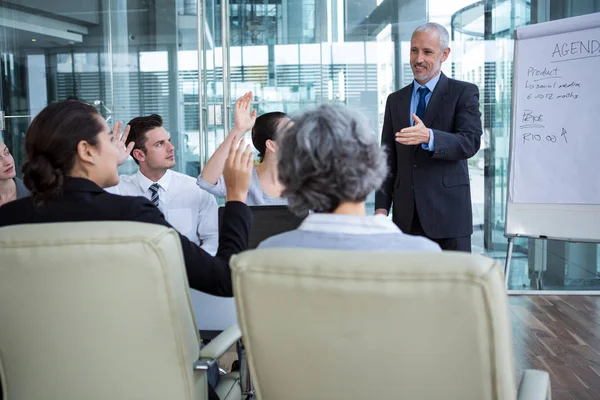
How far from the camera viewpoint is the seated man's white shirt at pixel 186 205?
10.0 feet

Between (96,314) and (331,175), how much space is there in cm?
54

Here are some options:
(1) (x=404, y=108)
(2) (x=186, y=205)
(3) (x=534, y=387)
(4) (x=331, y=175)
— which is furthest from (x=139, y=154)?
(3) (x=534, y=387)

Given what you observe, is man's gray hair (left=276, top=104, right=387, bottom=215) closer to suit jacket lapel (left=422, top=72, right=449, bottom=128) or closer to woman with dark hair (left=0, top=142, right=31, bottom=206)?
→ suit jacket lapel (left=422, top=72, right=449, bottom=128)

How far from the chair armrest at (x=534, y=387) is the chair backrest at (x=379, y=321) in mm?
213

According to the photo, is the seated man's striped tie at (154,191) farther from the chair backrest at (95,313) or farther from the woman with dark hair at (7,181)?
the chair backrest at (95,313)

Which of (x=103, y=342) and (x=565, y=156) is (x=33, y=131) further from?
(x=565, y=156)

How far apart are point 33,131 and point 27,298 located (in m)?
0.54

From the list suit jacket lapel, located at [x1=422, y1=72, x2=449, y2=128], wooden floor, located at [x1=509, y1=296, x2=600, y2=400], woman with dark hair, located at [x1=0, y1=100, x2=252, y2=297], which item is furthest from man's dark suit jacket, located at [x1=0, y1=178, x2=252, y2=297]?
wooden floor, located at [x1=509, y1=296, x2=600, y2=400]

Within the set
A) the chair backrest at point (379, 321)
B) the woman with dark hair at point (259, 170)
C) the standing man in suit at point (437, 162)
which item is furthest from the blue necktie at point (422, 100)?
the chair backrest at point (379, 321)

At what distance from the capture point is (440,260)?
106 cm

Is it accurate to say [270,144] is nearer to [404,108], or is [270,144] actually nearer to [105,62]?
[404,108]

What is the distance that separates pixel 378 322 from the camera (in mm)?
1120

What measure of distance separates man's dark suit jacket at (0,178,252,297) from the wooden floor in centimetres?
212

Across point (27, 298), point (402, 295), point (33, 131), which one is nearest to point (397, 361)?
point (402, 295)
